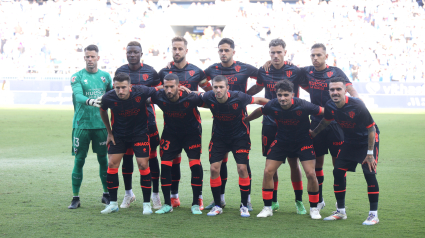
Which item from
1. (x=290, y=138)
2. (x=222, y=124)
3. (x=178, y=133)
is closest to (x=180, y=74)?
(x=178, y=133)

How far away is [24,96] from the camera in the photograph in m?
25.2

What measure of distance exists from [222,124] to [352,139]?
1.65m

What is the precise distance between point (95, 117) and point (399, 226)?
4205 millimetres

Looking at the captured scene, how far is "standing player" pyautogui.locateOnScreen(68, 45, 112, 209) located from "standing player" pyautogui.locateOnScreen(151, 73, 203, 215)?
3.11 ft

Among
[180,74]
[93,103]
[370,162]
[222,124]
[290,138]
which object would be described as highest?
[180,74]

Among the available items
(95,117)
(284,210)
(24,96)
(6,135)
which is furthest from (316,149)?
(24,96)

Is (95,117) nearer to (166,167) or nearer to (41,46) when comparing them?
(166,167)

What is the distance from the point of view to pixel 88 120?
6.03 metres

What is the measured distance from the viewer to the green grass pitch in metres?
4.56

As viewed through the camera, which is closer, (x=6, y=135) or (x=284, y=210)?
(x=284, y=210)

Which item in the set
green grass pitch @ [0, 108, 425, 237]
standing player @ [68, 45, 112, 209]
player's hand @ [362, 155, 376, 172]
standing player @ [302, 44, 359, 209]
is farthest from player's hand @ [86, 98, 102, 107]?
player's hand @ [362, 155, 376, 172]

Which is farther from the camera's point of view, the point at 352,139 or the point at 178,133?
the point at 178,133

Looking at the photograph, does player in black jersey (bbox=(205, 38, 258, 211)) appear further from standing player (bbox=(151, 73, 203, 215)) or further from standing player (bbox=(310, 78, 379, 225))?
standing player (bbox=(310, 78, 379, 225))

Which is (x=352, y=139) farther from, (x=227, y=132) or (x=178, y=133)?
(x=178, y=133)
